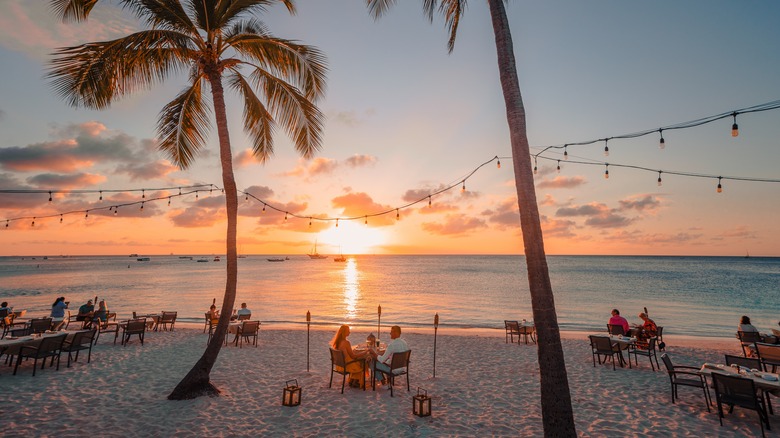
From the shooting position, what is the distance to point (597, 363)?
1083 cm

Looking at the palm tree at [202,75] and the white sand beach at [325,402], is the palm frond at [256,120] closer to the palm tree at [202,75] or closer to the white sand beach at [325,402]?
the palm tree at [202,75]

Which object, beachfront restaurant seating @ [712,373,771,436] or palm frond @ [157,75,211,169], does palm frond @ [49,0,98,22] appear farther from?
beachfront restaurant seating @ [712,373,771,436]

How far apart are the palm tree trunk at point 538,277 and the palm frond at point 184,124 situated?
7820 millimetres

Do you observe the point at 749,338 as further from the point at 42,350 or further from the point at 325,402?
the point at 42,350

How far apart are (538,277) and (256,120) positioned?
8617 mm

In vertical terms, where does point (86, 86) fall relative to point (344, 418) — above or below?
above

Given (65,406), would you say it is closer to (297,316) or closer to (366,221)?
(366,221)

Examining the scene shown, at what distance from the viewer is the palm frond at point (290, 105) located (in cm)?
939

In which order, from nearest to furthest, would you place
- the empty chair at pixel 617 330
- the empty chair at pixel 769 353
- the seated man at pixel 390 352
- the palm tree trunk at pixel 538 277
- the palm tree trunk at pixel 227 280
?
the palm tree trunk at pixel 538 277, the palm tree trunk at pixel 227 280, the seated man at pixel 390 352, the empty chair at pixel 769 353, the empty chair at pixel 617 330

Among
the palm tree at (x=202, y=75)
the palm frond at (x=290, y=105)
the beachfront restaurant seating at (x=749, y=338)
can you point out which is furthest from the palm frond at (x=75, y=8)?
the beachfront restaurant seating at (x=749, y=338)

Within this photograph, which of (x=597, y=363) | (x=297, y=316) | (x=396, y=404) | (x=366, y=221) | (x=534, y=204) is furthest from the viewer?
(x=297, y=316)

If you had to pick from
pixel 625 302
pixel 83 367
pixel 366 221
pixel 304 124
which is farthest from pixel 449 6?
pixel 625 302

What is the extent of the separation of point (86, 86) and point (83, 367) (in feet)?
24.1

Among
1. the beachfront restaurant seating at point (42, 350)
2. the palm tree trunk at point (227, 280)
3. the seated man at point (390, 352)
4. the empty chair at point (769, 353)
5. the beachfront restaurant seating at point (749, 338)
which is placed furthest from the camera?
the beachfront restaurant seating at point (749, 338)
